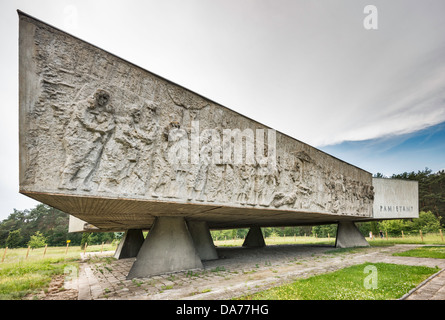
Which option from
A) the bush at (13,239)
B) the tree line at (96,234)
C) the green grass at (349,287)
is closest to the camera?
the green grass at (349,287)

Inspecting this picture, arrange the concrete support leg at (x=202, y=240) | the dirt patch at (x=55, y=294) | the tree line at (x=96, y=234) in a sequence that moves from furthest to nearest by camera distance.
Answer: the tree line at (x=96, y=234), the concrete support leg at (x=202, y=240), the dirt patch at (x=55, y=294)

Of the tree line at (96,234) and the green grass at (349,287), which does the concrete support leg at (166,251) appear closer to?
the green grass at (349,287)

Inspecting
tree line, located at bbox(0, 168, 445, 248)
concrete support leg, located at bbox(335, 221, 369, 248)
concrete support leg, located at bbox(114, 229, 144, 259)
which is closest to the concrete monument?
concrete support leg, located at bbox(114, 229, 144, 259)

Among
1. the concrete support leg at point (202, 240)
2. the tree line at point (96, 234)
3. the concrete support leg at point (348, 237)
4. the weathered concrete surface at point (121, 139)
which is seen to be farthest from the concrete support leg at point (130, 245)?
the tree line at point (96, 234)

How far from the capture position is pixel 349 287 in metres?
4.52

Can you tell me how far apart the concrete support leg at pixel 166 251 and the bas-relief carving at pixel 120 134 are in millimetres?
2044

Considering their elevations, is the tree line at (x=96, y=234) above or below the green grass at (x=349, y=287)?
below

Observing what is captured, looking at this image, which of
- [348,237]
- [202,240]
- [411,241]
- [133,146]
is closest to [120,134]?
[133,146]

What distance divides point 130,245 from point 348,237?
14.1 meters

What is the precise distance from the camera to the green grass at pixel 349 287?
3896 millimetres

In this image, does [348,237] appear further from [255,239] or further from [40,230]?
[40,230]

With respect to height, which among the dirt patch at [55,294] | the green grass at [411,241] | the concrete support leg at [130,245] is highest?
the dirt patch at [55,294]

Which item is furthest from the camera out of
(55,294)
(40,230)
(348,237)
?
(40,230)

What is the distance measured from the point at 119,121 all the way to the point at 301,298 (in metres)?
4.94
